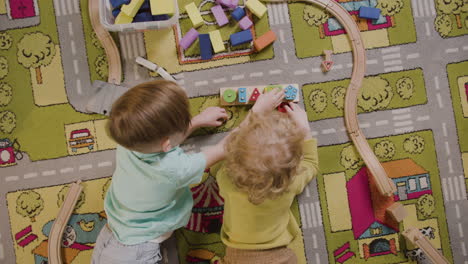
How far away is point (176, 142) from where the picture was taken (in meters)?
0.95

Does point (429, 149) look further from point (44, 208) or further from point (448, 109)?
point (44, 208)

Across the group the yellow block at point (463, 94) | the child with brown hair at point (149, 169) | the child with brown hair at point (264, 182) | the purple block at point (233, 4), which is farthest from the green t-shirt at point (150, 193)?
the yellow block at point (463, 94)

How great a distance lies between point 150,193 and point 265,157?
0.28m

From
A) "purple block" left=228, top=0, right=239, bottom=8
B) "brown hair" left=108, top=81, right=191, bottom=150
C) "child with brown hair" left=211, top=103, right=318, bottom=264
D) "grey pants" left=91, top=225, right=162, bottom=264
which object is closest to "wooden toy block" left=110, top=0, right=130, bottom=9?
"purple block" left=228, top=0, right=239, bottom=8

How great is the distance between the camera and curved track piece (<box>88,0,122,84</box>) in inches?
46.6

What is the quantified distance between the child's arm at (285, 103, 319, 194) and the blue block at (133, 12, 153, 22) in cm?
44

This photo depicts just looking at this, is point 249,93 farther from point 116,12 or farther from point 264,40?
point 116,12

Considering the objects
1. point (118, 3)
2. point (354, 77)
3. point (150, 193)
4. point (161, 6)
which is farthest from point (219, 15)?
point (150, 193)

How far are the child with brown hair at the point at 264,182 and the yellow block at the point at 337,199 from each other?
12 centimetres

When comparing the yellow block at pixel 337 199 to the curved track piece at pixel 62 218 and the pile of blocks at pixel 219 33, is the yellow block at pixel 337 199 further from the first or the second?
the curved track piece at pixel 62 218

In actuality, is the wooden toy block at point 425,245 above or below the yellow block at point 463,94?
below

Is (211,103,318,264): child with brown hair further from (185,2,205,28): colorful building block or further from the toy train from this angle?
(185,2,205,28): colorful building block

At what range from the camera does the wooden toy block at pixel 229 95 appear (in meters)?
1.17

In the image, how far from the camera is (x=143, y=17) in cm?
116
